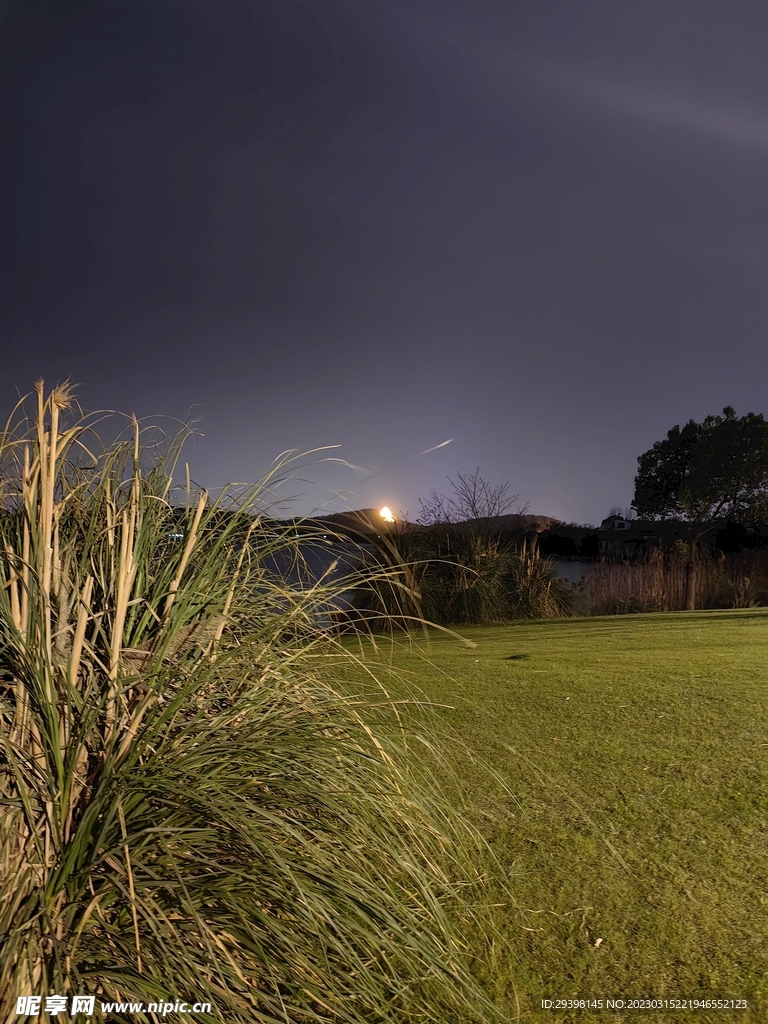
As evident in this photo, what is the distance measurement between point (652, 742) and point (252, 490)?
8.01ft

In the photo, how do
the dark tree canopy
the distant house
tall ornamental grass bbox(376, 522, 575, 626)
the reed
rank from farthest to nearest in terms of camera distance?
1. the distant house
2. the dark tree canopy
3. the reed
4. tall ornamental grass bbox(376, 522, 575, 626)

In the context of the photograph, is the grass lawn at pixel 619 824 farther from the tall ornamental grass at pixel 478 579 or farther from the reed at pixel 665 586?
the reed at pixel 665 586

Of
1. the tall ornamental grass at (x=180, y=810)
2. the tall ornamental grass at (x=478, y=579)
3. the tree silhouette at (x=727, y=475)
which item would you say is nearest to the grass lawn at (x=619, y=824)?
the tall ornamental grass at (x=180, y=810)

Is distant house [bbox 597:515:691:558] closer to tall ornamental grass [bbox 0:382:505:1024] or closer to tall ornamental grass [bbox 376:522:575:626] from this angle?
tall ornamental grass [bbox 376:522:575:626]

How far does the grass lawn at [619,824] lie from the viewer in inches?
72.2

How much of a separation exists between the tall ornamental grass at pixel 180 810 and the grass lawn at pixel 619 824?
288 millimetres

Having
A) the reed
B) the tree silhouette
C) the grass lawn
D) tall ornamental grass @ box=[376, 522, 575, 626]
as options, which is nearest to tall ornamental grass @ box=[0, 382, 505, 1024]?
the grass lawn

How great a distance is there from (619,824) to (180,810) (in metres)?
1.79

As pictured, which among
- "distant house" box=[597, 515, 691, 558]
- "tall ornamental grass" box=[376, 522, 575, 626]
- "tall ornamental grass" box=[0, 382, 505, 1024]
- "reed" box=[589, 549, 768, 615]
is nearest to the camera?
"tall ornamental grass" box=[0, 382, 505, 1024]

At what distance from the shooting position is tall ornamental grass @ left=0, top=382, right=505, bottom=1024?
4.39 feet

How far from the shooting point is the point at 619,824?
2.62 m

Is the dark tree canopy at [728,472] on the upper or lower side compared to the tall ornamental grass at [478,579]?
upper

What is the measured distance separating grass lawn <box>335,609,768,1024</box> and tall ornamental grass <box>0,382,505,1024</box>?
29 centimetres

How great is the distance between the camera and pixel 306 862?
145 cm
